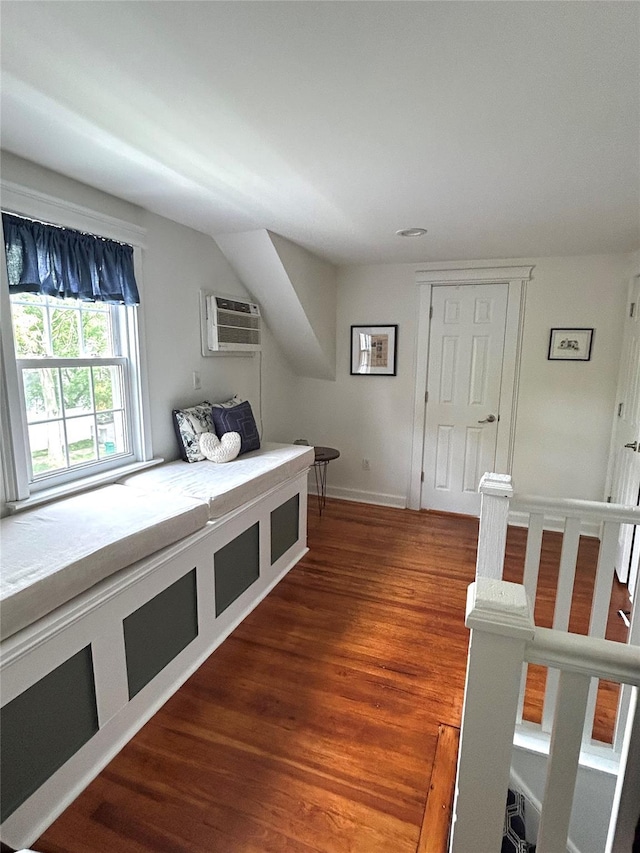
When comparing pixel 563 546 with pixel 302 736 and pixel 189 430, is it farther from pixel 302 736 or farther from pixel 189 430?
pixel 189 430


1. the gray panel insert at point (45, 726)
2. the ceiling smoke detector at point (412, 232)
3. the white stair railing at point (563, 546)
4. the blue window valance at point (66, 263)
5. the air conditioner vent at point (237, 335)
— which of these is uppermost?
the ceiling smoke detector at point (412, 232)

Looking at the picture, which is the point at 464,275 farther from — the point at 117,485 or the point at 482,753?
the point at 482,753

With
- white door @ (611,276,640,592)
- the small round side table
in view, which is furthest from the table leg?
white door @ (611,276,640,592)

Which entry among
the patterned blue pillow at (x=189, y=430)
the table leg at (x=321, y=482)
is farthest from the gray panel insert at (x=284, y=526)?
the table leg at (x=321, y=482)

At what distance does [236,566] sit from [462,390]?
254 cm

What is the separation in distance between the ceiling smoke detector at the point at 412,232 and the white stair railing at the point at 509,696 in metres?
2.45

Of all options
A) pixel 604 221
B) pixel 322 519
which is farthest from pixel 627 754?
pixel 322 519

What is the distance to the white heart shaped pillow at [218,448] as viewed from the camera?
9.23 feet

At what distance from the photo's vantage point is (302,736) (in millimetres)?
1758

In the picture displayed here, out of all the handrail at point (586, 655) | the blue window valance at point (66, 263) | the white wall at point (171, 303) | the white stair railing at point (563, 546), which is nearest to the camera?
the handrail at point (586, 655)

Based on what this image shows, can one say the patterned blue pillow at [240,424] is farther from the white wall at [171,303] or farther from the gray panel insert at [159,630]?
the gray panel insert at [159,630]

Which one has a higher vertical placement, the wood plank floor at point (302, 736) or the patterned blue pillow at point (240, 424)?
the patterned blue pillow at point (240, 424)

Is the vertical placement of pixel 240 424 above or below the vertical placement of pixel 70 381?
below

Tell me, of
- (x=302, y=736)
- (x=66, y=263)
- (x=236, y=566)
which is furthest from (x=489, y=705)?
(x=66, y=263)
